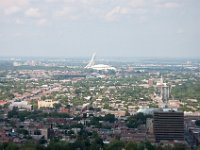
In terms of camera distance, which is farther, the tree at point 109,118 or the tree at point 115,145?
the tree at point 109,118

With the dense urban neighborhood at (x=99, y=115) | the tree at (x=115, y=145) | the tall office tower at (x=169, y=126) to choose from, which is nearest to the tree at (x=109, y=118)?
the dense urban neighborhood at (x=99, y=115)

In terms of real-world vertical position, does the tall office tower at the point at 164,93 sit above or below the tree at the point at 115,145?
below

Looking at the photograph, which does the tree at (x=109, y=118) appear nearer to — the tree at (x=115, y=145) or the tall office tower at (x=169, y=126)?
the tall office tower at (x=169, y=126)

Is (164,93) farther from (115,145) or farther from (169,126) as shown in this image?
(115,145)

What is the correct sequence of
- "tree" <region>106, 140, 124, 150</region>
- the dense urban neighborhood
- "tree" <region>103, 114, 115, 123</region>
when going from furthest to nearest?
"tree" <region>103, 114, 115, 123</region>, the dense urban neighborhood, "tree" <region>106, 140, 124, 150</region>

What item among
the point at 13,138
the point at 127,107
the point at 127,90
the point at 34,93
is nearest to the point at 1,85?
the point at 34,93

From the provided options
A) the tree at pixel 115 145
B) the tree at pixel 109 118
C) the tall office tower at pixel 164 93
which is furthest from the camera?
the tall office tower at pixel 164 93

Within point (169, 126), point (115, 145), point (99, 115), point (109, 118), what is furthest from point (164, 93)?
point (115, 145)

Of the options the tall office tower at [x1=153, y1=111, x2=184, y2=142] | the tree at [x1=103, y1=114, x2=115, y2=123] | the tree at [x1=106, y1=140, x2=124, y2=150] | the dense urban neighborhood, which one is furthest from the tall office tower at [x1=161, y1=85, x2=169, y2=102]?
the tree at [x1=106, y1=140, x2=124, y2=150]

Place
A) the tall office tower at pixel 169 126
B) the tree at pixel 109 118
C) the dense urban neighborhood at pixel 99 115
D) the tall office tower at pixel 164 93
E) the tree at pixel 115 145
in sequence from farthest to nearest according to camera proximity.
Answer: the tall office tower at pixel 164 93 < the tree at pixel 109 118 < the tall office tower at pixel 169 126 < the dense urban neighborhood at pixel 99 115 < the tree at pixel 115 145

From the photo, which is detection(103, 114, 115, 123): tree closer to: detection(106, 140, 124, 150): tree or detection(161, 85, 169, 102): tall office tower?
detection(106, 140, 124, 150): tree
